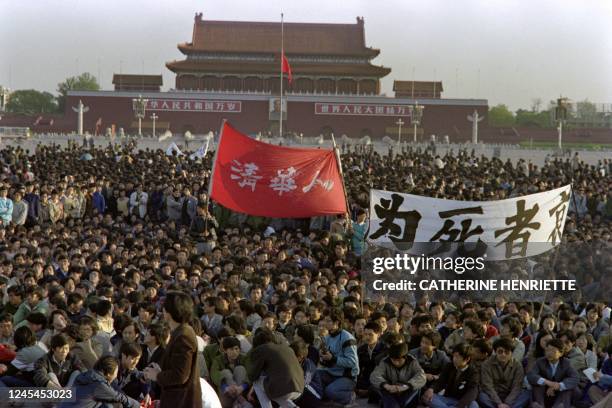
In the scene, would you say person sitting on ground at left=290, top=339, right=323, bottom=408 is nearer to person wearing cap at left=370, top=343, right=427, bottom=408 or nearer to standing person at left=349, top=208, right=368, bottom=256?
person wearing cap at left=370, top=343, right=427, bottom=408

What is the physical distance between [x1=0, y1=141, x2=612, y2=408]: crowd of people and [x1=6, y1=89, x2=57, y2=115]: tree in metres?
52.5

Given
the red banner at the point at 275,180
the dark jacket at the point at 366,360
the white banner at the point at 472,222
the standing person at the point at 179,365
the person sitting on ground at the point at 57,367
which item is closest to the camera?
the standing person at the point at 179,365

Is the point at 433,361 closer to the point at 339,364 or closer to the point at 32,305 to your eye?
the point at 339,364

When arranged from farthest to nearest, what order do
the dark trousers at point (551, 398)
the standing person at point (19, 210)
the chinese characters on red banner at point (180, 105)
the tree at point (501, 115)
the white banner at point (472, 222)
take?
the tree at point (501, 115) < the chinese characters on red banner at point (180, 105) < the standing person at point (19, 210) < the white banner at point (472, 222) < the dark trousers at point (551, 398)

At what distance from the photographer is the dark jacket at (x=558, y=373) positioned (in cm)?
624

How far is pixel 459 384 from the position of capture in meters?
6.25

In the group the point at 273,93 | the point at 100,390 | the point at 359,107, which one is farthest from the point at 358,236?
the point at 273,93

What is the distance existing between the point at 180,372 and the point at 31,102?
202 ft

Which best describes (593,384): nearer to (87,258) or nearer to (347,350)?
(347,350)

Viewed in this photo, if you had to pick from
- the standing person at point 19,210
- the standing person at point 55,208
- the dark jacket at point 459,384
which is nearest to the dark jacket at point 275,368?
the dark jacket at point 459,384

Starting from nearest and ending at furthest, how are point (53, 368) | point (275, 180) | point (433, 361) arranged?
point (53, 368) < point (433, 361) < point (275, 180)

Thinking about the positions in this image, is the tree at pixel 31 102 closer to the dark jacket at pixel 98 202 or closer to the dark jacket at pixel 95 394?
the dark jacket at pixel 98 202

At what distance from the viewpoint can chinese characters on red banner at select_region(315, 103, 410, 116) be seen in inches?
1827

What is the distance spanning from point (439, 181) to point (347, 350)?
10848 millimetres
